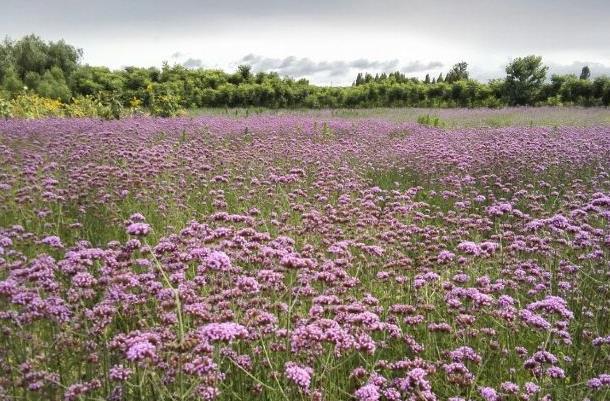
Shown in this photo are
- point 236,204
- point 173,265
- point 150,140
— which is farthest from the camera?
point 150,140

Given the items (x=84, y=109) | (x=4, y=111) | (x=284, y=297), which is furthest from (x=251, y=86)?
(x=284, y=297)

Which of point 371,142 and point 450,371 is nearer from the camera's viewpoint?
point 450,371

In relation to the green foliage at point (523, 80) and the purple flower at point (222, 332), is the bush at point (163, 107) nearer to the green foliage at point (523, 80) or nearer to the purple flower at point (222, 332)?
the purple flower at point (222, 332)

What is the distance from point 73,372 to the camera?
148 inches

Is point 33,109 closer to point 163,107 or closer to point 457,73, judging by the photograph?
point 163,107

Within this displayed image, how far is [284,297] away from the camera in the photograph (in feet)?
15.3

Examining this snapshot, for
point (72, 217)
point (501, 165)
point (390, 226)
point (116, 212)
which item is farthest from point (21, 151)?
point (501, 165)

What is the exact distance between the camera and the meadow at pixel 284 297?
9.98ft

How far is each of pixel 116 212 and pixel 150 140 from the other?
628 centimetres

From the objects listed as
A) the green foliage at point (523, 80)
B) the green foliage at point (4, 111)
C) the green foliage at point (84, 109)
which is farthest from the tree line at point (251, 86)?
the green foliage at point (4, 111)

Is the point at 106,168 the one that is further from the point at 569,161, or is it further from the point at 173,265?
the point at 569,161

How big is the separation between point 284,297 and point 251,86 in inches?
1588

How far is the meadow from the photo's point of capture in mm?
3043

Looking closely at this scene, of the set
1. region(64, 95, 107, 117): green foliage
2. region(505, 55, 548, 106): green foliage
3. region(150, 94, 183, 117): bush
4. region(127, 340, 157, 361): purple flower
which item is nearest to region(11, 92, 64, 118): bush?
region(64, 95, 107, 117): green foliage
